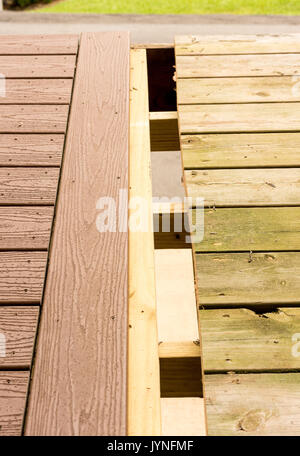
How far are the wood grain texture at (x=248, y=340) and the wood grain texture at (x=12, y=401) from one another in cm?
46

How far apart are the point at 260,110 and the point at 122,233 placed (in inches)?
39.6

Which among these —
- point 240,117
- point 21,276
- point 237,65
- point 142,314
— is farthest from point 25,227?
point 237,65

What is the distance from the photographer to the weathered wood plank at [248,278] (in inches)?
55.2

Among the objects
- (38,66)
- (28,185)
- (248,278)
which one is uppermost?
Answer: (38,66)

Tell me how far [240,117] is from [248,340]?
1140mm

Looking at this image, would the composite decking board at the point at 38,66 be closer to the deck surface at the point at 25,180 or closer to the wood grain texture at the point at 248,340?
the deck surface at the point at 25,180

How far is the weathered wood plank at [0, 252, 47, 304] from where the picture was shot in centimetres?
135

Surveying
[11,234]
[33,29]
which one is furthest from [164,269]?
[33,29]

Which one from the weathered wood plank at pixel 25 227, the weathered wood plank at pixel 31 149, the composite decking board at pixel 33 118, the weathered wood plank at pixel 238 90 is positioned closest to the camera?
the weathered wood plank at pixel 25 227

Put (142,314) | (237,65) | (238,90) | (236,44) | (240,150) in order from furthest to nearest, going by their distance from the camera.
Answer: (236,44), (237,65), (238,90), (240,150), (142,314)

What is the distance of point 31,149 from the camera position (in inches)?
73.1

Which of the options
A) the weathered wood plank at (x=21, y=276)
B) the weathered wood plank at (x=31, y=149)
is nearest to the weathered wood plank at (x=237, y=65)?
the weathered wood plank at (x=31, y=149)

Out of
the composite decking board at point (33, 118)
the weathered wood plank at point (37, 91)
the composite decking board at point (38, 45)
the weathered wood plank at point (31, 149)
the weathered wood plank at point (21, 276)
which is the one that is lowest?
the weathered wood plank at point (21, 276)

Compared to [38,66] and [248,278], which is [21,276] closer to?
[248,278]
